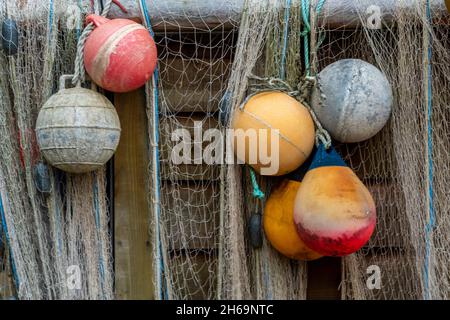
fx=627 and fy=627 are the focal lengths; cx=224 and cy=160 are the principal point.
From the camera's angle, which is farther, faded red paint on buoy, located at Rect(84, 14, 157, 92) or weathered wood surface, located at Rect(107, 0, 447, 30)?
weathered wood surface, located at Rect(107, 0, 447, 30)

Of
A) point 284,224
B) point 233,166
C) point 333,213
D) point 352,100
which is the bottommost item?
point 284,224

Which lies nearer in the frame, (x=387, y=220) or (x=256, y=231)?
(x=256, y=231)

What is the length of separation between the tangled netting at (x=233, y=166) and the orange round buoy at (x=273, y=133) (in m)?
0.14

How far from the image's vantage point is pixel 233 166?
2.77 meters

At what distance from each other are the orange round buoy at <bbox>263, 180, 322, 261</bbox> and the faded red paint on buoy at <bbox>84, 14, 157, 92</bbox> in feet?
2.51

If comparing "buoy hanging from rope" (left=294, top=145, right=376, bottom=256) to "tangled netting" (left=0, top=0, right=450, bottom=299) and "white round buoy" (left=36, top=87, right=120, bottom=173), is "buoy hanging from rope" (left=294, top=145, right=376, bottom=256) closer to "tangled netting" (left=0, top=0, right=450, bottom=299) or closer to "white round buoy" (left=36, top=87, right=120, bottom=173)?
"tangled netting" (left=0, top=0, right=450, bottom=299)

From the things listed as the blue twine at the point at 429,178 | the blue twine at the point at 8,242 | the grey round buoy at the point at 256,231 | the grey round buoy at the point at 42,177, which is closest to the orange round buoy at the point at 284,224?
the grey round buoy at the point at 256,231

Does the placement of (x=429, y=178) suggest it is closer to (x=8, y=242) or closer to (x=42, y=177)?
(x=42, y=177)

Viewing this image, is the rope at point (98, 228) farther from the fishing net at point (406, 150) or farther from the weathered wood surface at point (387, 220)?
the weathered wood surface at point (387, 220)

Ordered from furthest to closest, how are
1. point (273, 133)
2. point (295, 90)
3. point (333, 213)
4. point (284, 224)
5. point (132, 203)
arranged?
1. point (132, 203)
2. point (295, 90)
3. point (284, 224)
4. point (273, 133)
5. point (333, 213)

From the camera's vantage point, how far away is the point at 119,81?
262cm

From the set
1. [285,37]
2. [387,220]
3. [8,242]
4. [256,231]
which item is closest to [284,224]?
[256,231]

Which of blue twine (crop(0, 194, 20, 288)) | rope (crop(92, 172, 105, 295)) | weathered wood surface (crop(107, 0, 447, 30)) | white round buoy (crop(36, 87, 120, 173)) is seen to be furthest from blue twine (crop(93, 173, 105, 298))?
weathered wood surface (crop(107, 0, 447, 30))

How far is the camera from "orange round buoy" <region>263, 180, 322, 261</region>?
8.70 ft
